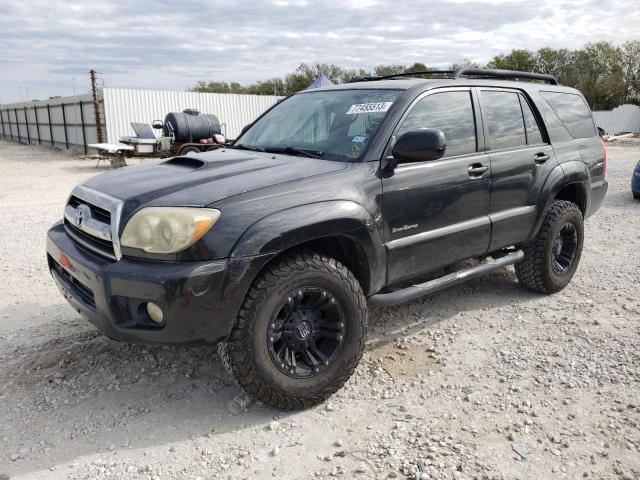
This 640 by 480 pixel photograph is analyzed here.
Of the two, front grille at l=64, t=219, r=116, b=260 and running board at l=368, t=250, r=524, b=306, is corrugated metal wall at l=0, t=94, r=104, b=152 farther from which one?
Result: running board at l=368, t=250, r=524, b=306

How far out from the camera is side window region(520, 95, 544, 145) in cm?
429

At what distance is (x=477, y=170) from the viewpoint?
146 inches

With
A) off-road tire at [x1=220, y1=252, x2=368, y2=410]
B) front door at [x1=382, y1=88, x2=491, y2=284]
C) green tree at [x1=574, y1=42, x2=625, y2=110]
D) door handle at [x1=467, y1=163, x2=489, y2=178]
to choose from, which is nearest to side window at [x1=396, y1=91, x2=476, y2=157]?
front door at [x1=382, y1=88, x2=491, y2=284]

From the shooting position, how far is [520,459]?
2.52m

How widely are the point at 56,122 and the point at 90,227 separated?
30756 millimetres

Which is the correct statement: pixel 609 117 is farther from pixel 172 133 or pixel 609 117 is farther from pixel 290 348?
pixel 290 348

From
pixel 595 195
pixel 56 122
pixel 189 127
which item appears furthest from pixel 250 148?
pixel 56 122

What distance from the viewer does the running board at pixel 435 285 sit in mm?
3309

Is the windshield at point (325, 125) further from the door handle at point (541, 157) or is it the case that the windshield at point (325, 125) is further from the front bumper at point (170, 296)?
the door handle at point (541, 157)

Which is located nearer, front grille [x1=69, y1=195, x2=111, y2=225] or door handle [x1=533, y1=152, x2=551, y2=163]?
front grille [x1=69, y1=195, x2=111, y2=225]

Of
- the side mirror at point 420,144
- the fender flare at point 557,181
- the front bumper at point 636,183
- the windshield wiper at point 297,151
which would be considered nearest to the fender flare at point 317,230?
the side mirror at point 420,144

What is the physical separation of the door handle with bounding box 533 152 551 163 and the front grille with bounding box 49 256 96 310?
3.39m

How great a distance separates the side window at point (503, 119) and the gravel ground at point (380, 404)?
1.38 meters

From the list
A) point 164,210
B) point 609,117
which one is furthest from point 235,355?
point 609,117
